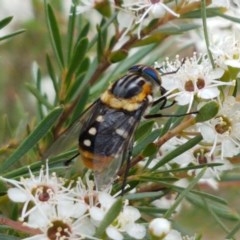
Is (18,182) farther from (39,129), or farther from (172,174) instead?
(172,174)

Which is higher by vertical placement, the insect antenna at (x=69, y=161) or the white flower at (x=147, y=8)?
the white flower at (x=147, y=8)

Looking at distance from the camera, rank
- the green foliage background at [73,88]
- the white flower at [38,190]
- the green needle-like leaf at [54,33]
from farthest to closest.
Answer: the green needle-like leaf at [54,33], the green foliage background at [73,88], the white flower at [38,190]

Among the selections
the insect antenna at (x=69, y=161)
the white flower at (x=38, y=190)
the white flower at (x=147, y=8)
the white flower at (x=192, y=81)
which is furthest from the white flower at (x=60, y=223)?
the white flower at (x=147, y=8)

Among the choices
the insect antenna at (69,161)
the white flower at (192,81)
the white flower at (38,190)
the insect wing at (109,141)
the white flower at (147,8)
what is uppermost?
the white flower at (147,8)

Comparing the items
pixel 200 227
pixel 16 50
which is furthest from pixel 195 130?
pixel 16 50

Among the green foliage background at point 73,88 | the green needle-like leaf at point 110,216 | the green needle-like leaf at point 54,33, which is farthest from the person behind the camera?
the green needle-like leaf at point 54,33

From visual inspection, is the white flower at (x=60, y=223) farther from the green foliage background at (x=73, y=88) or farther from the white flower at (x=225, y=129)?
the white flower at (x=225, y=129)

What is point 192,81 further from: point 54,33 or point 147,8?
point 54,33

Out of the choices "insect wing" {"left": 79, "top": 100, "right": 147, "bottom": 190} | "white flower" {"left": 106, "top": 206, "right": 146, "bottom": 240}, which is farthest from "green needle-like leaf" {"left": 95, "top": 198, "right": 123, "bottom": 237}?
"insect wing" {"left": 79, "top": 100, "right": 147, "bottom": 190}
